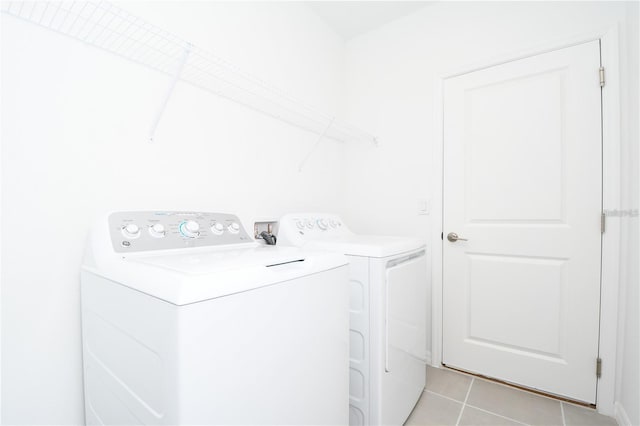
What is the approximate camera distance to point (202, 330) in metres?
0.68

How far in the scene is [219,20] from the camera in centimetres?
154

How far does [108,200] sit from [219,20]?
1.09 metres

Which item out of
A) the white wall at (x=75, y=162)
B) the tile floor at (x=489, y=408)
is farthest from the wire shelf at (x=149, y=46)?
the tile floor at (x=489, y=408)

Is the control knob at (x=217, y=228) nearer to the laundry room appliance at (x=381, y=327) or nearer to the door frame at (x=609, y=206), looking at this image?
the laundry room appliance at (x=381, y=327)

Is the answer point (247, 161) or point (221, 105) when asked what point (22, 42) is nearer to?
point (221, 105)

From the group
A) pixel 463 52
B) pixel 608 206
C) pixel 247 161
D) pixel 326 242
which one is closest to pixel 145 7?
pixel 247 161

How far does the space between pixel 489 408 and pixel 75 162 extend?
234 centimetres

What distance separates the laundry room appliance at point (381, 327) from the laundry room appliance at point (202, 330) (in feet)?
0.55

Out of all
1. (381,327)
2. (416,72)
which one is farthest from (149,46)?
(416,72)

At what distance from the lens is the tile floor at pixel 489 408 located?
1.55 meters

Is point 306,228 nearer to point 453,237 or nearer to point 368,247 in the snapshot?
point 368,247

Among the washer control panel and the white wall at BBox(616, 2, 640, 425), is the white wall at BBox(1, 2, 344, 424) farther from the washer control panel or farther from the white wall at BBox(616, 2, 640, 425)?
the white wall at BBox(616, 2, 640, 425)

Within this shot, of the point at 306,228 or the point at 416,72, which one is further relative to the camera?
the point at 416,72

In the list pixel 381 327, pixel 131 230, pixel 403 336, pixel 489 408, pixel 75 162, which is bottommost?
pixel 489 408
